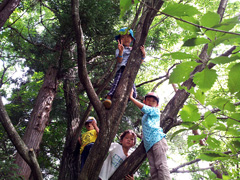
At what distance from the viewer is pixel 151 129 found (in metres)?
2.69

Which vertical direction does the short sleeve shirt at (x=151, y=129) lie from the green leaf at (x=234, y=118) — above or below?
above

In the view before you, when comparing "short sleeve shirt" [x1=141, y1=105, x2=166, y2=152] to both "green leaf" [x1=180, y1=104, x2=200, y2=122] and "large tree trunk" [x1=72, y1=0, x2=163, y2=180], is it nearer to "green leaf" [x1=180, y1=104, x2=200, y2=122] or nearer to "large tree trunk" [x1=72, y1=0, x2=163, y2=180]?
"large tree trunk" [x1=72, y1=0, x2=163, y2=180]

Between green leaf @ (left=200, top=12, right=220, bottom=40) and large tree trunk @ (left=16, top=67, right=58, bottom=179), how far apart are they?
385cm

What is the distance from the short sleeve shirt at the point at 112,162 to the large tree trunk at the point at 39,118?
66.1 inches

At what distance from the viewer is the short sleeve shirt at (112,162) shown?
2745mm

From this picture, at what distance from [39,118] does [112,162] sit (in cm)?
211

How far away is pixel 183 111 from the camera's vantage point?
3.43ft

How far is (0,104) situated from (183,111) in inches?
74.6

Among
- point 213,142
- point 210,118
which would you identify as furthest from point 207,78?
point 213,142

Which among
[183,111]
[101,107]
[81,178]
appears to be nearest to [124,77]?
[101,107]

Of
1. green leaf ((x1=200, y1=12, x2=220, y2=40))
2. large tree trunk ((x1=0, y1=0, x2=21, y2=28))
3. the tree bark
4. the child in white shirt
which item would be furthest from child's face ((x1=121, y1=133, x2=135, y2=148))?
large tree trunk ((x1=0, y1=0, x2=21, y2=28))

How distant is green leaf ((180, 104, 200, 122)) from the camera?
3.36ft

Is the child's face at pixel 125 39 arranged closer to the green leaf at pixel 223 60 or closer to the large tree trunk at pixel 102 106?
the large tree trunk at pixel 102 106

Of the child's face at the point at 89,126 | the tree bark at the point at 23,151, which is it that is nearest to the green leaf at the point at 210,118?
the tree bark at the point at 23,151
